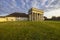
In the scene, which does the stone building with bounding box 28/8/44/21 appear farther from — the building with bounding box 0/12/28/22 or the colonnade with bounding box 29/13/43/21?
the building with bounding box 0/12/28/22

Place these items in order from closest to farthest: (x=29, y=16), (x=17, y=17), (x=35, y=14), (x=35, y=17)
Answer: (x=35, y=17) → (x=29, y=16) → (x=35, y=14) → (x=17, y=17)

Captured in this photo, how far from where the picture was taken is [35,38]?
2194 cm

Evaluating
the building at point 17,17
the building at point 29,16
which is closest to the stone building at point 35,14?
the building at point 29,16

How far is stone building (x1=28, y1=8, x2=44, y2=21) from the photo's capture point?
60406mm

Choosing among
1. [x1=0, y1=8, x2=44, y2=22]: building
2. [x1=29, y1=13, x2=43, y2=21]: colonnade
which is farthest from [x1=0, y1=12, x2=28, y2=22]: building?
[x1=29, y1=13, x2=43, y2=21]: colonnade

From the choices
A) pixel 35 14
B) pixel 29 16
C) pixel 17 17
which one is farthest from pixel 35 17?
pixel 17 17

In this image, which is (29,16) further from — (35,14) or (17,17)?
(17,17)

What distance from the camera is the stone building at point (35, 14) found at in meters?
60.4

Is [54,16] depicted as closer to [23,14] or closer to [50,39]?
[23,14]

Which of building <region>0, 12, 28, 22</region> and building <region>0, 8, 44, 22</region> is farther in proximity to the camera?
building <region>0, 12, 28, 22</region>

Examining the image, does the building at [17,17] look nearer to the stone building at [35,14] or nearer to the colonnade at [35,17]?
the colonnade at [35,17]

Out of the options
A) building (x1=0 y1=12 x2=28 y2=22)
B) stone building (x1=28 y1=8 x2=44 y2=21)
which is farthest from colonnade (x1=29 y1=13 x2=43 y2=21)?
building (x1=0 y1=12 x2=28 y2=22)

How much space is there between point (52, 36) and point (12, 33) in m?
6.11

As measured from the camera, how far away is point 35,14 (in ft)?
205
